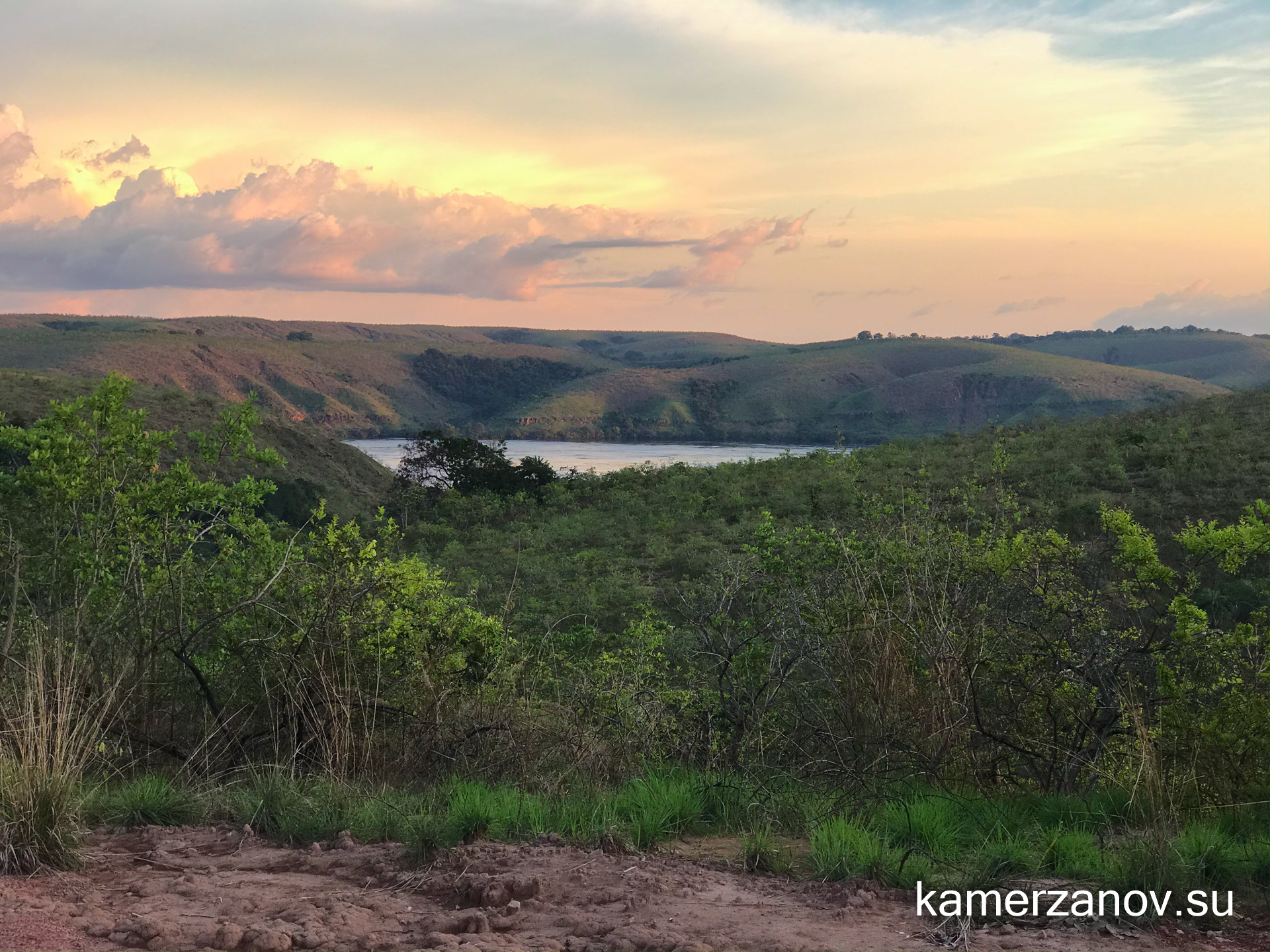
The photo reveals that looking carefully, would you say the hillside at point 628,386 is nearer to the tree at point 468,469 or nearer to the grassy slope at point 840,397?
the grassy slope at point 840,397

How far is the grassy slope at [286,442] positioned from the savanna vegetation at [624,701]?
20.3 metres

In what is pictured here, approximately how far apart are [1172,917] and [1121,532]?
2.63m

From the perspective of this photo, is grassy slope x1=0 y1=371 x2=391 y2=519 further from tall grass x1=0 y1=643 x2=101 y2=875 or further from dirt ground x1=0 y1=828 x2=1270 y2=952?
dirt ground x1=0 y1=828 x2=1270 y2=952

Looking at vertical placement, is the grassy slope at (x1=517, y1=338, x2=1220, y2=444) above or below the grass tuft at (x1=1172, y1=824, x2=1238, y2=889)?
above

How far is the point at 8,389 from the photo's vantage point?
102ft

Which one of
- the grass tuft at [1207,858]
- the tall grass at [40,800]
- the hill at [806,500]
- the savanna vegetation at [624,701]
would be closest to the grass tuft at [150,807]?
the savanna vegetation at [624,701]

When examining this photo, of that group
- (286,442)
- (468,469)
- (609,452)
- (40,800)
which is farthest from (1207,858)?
(609,452)

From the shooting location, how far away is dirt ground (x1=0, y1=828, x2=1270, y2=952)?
3430 mm

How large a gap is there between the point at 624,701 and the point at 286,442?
105 feet

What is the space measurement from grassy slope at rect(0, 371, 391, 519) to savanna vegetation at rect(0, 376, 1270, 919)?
2025cm

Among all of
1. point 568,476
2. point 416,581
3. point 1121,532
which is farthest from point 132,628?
point 568,476

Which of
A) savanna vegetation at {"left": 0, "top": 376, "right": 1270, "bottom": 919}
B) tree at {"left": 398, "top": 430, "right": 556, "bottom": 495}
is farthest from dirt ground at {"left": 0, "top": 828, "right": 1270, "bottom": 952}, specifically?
tree at {"left": 398, "top": 430, "right": 556, "bottom": 495}

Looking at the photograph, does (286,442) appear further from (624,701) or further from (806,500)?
(624,701)

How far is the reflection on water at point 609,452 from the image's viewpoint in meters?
44.4
